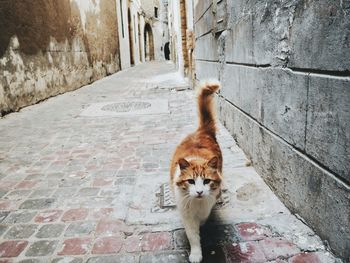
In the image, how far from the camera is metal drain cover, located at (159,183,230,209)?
2838mm

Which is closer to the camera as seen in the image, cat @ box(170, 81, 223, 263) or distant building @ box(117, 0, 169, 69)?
cat @ box(170, 81, 223, 263)

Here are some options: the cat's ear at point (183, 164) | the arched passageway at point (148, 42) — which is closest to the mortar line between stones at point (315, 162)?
the cat's ear at point (183, 164)

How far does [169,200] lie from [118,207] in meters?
0.46

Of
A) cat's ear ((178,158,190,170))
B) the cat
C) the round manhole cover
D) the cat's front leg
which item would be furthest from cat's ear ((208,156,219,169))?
the round manhole cover

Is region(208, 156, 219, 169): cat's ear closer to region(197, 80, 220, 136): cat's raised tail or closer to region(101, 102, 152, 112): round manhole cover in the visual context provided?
region(197, 80, 220, 136): cat's raised tail

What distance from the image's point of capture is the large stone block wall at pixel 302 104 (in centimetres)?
188

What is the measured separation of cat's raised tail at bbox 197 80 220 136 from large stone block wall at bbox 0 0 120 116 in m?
5.29

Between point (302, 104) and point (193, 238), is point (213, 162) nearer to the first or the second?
point (193, 238)

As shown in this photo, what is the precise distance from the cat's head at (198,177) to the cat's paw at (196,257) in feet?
1.25

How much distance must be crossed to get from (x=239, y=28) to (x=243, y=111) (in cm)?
104

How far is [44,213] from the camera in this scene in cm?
285

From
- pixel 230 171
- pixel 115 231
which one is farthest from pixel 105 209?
pixel 230 171

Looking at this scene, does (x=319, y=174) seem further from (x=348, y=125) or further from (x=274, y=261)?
(x=274, y=261)

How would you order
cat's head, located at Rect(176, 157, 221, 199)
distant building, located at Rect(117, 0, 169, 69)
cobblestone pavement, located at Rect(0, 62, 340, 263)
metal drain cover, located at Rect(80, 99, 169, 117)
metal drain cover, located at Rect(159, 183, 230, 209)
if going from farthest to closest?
1. distant building, located at Rect(117, 0, 169, 69)
2. metal drain cover, located at Rect(80, 99, 169, 117)
3. metal drain cover, located at Rect(159, 183, 230, 209)
4. cobblestone pavement, located at Rect(0, 62, 340, 263)
5. cat's head, located at Rect(176, 157, 221, 199)
